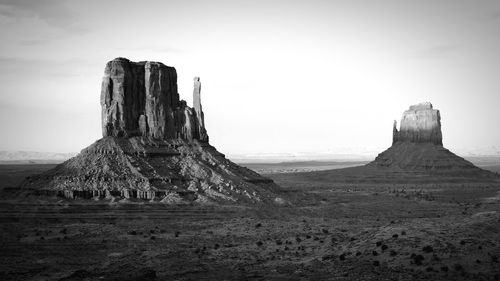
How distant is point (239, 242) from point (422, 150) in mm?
129448

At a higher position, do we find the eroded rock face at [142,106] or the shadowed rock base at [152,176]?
the eroded rock face at [142,106]

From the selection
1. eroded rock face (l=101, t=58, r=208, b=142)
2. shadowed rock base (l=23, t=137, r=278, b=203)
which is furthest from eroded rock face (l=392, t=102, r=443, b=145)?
eroded rock face (l=101, t=58, r=208, b=142)

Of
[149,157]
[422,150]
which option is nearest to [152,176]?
[149,157]

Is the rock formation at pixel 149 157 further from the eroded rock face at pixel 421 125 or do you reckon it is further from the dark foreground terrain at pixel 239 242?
the eroded rock face at pixel 421 125

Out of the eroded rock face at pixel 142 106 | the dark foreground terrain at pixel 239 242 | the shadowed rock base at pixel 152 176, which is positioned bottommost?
the dark foreground terrain at pixel 239 242

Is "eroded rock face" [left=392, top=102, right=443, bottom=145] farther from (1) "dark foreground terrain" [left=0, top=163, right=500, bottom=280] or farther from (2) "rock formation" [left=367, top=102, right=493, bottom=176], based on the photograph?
(1) "dark foreground terrain" [left=0, top=163, right=500, bottom=280]

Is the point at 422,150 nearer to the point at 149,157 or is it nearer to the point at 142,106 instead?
the point at 142,106

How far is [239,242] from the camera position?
50938 mm

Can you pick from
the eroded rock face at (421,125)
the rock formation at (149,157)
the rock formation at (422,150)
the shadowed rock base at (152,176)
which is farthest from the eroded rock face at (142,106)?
the eroded rock face at (421,125)

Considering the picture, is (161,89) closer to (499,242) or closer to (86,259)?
(86,259)

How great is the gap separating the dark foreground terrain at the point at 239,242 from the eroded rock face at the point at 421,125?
9121cm

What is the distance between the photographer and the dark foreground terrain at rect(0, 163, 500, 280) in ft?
121

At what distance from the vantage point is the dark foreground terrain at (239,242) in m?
36.9

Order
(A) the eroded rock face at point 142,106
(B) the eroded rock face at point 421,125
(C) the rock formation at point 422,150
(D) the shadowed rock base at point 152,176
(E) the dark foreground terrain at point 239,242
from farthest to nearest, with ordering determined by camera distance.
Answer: (B) the eroded rock face at point 421,125, (C) the rock formation at point 422,150, (A) the eroded rock face at point 142,106, (D) the shadowed rock base at point 152,176, (E) the dark foreground terrain at point 239,242
